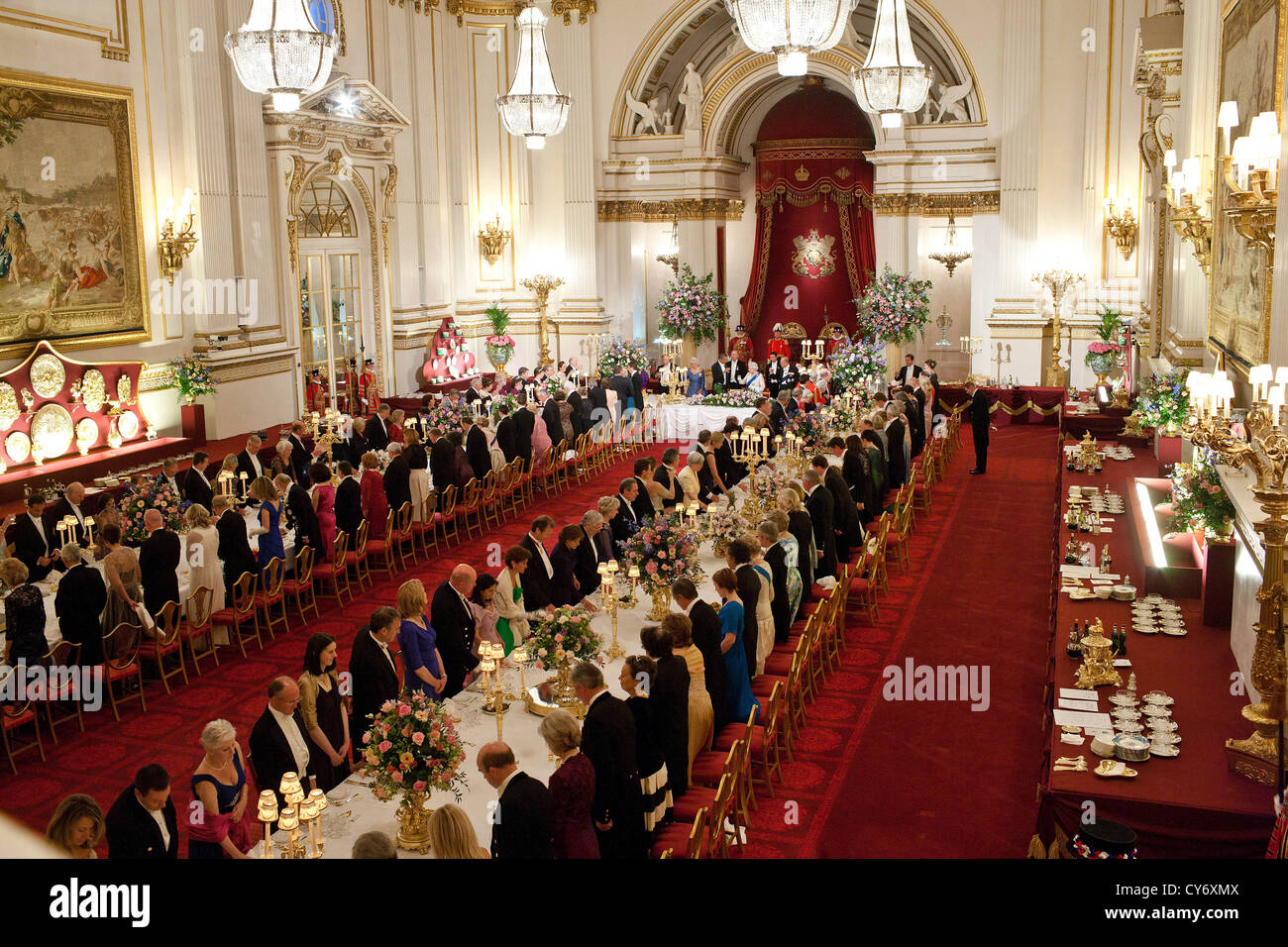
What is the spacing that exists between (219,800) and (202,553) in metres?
4.41

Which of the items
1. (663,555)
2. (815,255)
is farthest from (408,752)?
(815,255)

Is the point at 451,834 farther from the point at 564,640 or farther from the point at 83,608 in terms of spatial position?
the point at 83,608

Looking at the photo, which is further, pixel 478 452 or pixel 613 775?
pixel 478 452

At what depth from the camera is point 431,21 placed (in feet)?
72.5

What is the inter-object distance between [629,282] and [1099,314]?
989 cm

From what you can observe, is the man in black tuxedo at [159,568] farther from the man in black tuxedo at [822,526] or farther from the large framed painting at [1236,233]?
the large framed painting at [1236,233]

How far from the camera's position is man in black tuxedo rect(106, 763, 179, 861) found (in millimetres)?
5009

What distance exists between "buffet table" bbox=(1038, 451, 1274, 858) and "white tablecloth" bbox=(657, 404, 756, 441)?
10.9 metres

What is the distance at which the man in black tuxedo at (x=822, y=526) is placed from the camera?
10.5 metres

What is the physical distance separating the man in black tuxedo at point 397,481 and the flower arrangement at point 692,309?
1293 cm

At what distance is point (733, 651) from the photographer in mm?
7418

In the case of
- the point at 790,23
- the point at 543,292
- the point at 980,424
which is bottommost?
the point at 980,424

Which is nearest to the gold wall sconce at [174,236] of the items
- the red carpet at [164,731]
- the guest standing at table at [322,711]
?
the red carpet at [164,731]
